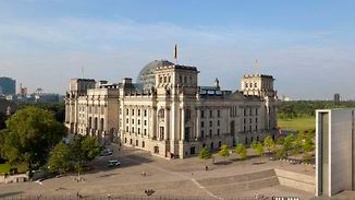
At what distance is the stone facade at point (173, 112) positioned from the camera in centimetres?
10156

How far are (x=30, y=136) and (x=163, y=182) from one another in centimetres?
3006

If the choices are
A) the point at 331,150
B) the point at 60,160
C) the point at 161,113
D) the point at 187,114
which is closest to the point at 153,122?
the point at 161,113

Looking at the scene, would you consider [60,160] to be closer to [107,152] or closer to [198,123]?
[107,152]

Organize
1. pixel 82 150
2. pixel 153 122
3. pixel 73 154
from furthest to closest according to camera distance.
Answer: pixel 153 122
pixel 82 150
pixel 73 154

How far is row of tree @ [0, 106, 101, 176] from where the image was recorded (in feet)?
263

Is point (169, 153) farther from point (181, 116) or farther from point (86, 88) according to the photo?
point (86, 88)

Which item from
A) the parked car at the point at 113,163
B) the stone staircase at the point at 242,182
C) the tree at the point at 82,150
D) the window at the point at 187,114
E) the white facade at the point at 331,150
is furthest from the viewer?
the window at the point at 187,114

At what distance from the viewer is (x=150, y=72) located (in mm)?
140000

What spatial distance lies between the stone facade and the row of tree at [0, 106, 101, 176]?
2300cm

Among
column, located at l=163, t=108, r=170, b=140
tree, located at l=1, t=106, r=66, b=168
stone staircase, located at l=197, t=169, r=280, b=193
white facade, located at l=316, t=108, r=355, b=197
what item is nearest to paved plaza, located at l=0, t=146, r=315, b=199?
stone staircase, located at l=197, t=169, r=280, b=193

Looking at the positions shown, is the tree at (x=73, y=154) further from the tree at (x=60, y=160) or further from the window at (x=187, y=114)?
the window at (x=187, y=114)

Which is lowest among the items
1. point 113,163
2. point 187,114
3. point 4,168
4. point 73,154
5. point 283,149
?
point 4,168

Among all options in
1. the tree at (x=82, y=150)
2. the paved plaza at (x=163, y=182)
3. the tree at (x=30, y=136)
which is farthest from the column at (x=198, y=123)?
the tree at (x=30, y=136)

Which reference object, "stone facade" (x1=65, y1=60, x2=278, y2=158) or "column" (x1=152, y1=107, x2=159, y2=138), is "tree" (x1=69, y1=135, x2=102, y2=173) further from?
"column" (x1=152, y1=107, x2=159, y2=138)
